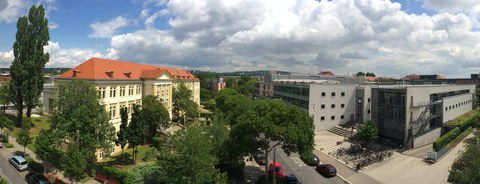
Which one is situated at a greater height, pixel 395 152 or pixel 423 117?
pixel 423 117

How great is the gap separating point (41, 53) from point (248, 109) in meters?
36.0

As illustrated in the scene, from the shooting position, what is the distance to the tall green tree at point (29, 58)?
45.4 m

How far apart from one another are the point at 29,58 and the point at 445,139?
199 feet

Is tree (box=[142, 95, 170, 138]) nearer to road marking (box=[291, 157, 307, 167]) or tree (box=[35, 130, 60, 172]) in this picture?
tree (box=[35, 130, 60, 172])

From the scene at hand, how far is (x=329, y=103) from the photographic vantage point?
57781mm

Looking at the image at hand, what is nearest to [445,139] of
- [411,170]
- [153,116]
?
[411,170]

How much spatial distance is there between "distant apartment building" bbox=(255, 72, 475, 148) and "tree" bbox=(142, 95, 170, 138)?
87.7ft

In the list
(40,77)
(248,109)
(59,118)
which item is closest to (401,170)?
(248,109)

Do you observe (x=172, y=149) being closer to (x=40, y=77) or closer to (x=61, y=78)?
(x=61, y=78)

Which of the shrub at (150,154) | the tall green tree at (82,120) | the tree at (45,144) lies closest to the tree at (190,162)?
the tall green tree at (82,120)

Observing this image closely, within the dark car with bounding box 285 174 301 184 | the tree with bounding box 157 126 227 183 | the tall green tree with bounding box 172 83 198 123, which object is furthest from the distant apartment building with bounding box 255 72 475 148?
the tree with bounding box 157 126 227 183

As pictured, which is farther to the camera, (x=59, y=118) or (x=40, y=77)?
(x=40, y=77)

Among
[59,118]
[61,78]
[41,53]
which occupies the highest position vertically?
[41,53]

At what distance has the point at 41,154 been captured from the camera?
31.7m
